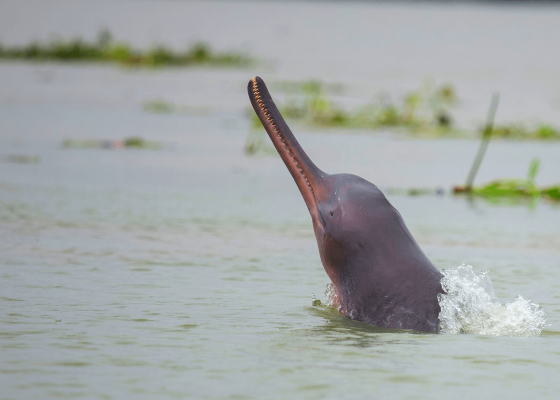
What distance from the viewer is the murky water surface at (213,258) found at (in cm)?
559

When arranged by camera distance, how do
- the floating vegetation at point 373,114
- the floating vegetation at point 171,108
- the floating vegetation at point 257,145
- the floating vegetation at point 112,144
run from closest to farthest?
1. the floating vegetation at point 112,144
2. the floating vegetation at point 257,145
3. the floating vegetation at point 373,114
4. the floating vegetation at point 171,108

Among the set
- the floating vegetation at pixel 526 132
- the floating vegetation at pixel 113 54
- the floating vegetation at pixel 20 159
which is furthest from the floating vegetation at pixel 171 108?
the floating vegetation at pixel 113 54

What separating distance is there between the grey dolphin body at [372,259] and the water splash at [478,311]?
0.08 metres

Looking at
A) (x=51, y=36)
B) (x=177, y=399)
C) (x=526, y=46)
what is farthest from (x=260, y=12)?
(x=177, y=399)

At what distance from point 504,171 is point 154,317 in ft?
29.4

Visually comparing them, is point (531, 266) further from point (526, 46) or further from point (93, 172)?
point (526, 46)

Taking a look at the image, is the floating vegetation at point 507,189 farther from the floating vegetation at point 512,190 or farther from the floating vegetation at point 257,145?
the floating vegetation at point 257,145

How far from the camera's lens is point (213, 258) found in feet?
29.8

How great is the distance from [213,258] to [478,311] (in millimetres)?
2873

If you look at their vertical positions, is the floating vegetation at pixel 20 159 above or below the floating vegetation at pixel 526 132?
below

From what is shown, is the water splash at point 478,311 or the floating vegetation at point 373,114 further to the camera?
the floating vegetation at point 373,114

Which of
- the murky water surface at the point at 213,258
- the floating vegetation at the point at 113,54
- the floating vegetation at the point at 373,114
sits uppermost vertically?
the floating vegetation at the point at 113,54

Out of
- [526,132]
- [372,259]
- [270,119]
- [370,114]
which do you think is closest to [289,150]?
[270,119]

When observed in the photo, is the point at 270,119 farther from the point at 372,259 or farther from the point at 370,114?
the point at 370,114
